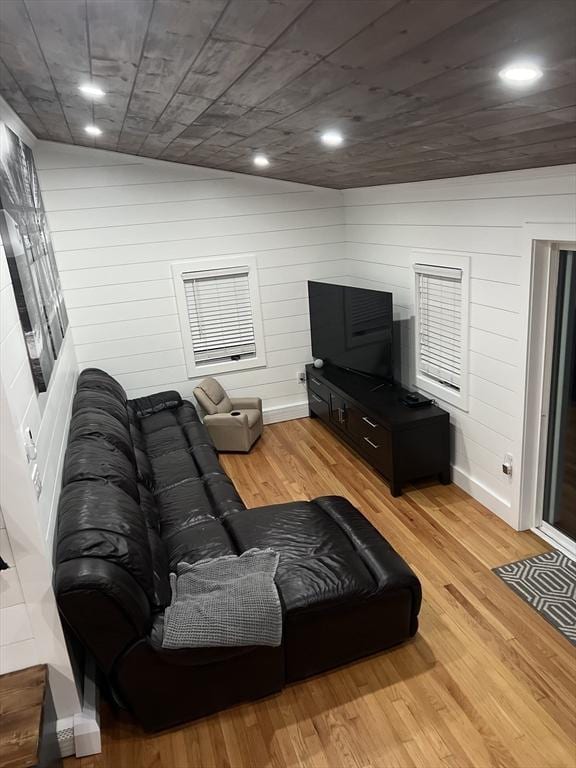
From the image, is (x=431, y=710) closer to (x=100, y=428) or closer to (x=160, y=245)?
(x=100, y=428)

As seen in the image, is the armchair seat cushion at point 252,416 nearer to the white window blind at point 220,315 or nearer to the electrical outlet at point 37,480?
the white window blind at point 220,315

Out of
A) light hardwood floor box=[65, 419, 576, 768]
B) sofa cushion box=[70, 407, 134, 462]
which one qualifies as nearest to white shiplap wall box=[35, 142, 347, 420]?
sofa cushion box=[70, 407, 134, 462]

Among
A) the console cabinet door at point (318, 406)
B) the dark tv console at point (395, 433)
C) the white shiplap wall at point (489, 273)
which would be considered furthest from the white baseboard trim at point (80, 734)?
the console cabinet door at point (318, 406)

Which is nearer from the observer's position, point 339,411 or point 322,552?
point 322,552

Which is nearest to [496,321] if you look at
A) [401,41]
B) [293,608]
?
[293,608]

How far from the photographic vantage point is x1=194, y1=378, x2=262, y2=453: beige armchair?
5324 millimetres

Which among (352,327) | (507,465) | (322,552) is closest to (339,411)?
(352,327)

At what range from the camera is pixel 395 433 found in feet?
13.7

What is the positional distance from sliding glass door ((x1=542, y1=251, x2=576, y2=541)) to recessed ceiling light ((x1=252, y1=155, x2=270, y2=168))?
2.20 metres

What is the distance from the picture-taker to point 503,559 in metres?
3.50

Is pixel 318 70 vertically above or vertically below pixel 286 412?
above

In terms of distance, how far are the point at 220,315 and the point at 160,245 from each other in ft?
3.07

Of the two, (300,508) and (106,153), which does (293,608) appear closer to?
(300,508)

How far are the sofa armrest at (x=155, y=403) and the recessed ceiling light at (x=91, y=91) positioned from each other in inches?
125
